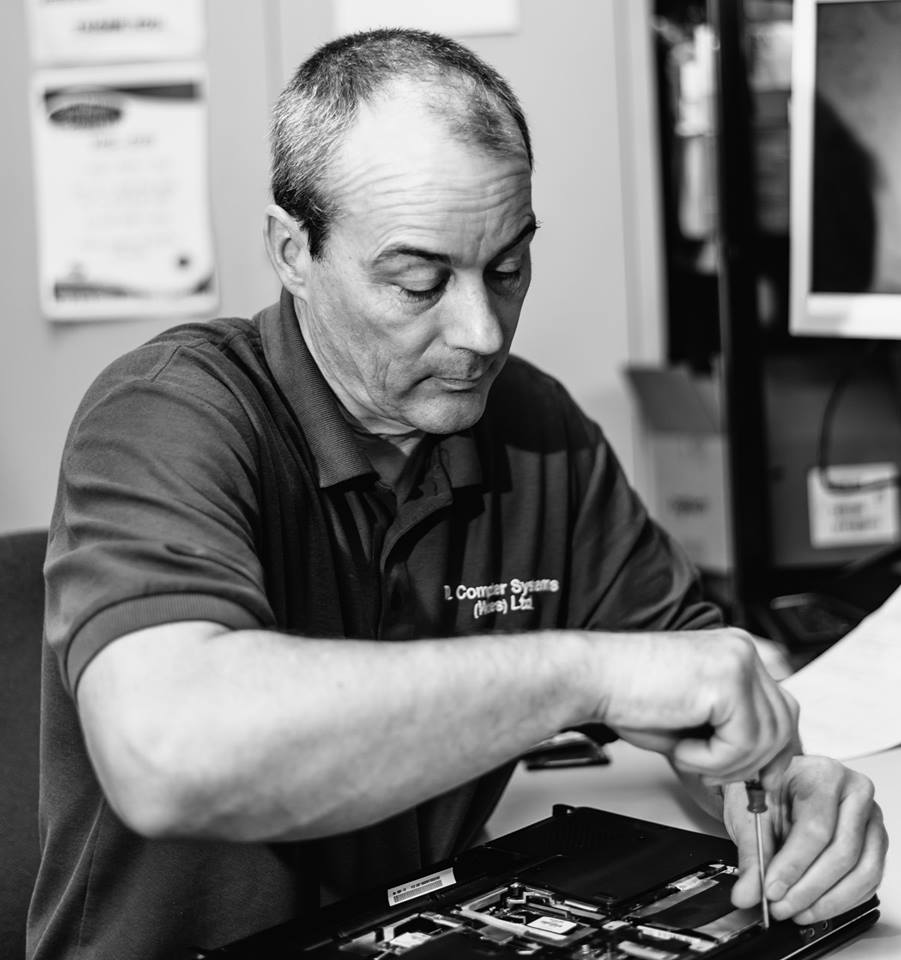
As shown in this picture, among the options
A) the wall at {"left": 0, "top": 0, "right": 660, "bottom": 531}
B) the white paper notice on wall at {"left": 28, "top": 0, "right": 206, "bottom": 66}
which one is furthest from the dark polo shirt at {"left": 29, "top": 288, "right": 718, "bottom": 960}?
the white paper notice on wall at {"left": 28, "top": 0, "right": 206, "bottom": 66}

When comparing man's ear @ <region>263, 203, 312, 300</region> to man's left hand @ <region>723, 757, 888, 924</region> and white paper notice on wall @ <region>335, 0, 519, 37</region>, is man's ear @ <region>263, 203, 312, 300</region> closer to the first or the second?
man's left hand @ <region>723, 757, 888, 924</region>

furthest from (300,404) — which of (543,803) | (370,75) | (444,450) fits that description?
(543,803)

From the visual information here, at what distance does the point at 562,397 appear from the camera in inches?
51.8

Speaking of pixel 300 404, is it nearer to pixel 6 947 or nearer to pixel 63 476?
pixel 63 476

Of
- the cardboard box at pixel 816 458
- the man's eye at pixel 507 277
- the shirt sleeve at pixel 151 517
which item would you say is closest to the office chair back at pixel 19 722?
the shirt sleeve at pixel 151 517

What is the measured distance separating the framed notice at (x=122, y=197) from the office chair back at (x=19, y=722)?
1173 mm

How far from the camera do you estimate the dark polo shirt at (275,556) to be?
833 mm

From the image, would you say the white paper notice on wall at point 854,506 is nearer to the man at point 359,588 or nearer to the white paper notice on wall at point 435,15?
the man at point 359,588

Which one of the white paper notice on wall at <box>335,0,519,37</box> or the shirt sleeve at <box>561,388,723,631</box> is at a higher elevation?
the white paper notice on wall at <box>335,0,519,37</box>

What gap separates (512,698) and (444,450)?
1.46 ft

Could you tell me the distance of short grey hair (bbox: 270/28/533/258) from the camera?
1002 millimetres

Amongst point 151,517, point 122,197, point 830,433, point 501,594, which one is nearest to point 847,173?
point 830,433

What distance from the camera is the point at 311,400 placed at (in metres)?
1.10

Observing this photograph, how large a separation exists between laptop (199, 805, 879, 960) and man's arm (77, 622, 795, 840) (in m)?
0.07
